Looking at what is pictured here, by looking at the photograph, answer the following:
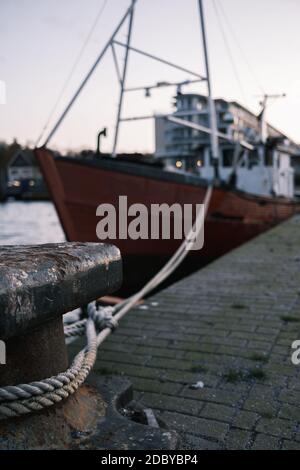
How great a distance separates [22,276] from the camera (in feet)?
5.00

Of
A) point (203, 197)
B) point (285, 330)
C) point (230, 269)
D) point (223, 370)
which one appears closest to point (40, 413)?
point (223, 370)

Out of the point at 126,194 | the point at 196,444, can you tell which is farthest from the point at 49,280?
the point at 126,194

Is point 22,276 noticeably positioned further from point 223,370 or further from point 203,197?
point 203,197

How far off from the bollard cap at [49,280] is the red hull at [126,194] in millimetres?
6626

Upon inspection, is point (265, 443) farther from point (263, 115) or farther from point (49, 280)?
point (263, 115)

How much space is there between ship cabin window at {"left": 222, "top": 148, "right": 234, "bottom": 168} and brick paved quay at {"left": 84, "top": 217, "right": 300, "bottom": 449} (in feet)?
30.8

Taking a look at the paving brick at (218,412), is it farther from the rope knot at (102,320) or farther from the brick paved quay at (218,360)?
the rope knot at (102,320)

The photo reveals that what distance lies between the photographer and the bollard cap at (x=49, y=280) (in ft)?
4.79

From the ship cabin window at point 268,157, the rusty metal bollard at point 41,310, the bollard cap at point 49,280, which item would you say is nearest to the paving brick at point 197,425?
the rusty metal bollard at point 41,310

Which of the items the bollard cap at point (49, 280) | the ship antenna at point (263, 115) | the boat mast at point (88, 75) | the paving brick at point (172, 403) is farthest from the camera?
the ship antenna at point (263, 115)

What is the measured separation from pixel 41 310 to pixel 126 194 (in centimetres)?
711

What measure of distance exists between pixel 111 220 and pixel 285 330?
618 cm

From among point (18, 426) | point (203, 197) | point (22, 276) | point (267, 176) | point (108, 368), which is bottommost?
point (108, 368)

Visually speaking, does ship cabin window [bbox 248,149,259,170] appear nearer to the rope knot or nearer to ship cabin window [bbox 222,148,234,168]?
ship cabin window [bbox 222,148,234,168]
